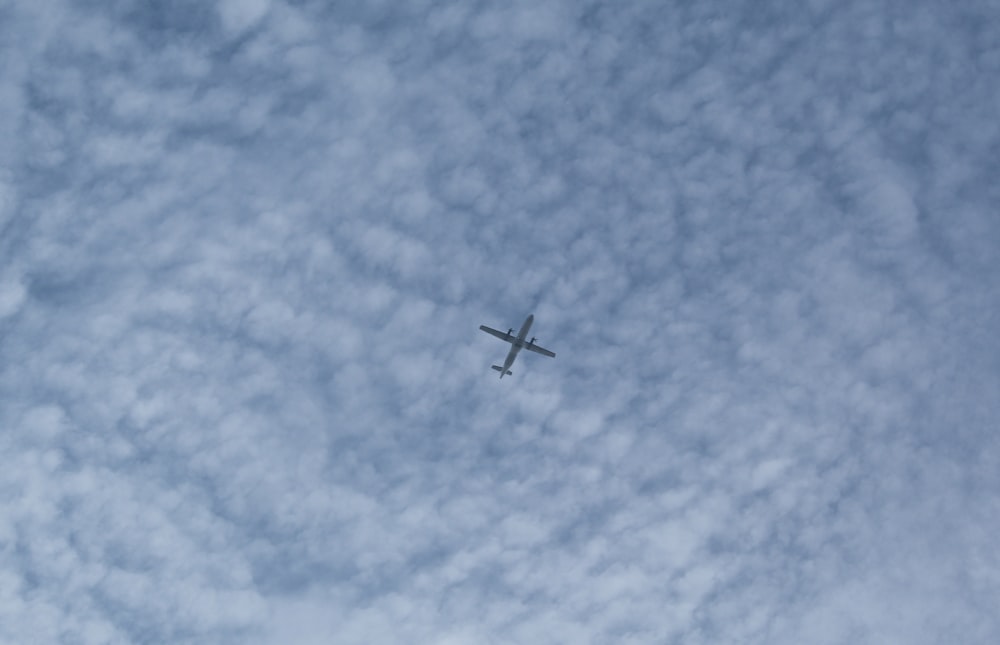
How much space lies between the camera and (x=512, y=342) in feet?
560
